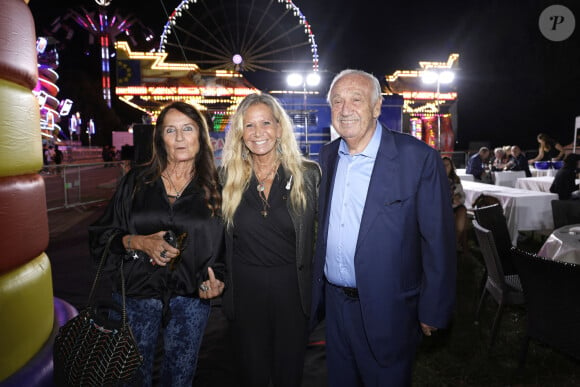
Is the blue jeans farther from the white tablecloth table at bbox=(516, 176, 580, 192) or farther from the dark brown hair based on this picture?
the white tablecloth table at bbox=(516, 176, 580, 192)

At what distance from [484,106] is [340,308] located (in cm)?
2600

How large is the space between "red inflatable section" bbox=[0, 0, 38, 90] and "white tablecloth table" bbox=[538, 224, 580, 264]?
163 inches

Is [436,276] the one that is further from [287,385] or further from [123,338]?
[123,338]

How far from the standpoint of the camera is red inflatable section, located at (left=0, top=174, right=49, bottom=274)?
167 centimetres

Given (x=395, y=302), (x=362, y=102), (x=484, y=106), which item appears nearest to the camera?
(x=395, y=302)

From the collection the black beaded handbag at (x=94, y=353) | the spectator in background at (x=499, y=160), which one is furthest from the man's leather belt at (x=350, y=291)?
the spectator in background at (x=499, y=160)

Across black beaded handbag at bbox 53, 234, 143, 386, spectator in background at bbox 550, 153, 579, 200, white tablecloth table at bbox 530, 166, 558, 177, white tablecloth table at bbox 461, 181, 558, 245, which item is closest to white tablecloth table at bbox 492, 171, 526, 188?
white tablecloth table at bbox 530, 166, 558, 177

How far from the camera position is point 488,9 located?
73.2 feet

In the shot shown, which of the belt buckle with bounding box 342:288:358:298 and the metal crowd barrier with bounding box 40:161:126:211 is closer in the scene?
the belt buckle with bounding box 342:288:358:298

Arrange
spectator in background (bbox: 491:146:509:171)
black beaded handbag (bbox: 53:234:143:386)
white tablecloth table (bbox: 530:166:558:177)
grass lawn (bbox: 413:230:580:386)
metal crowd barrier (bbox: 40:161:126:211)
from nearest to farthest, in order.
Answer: black beaded handbag (bbox: 53:234:143:386)
grass lawn (bbox: 413:230:580:386)
white tablecloth table (bbox: 530:166:558:177)
metal crowd barrier (bbox: 40:161:126:211)
spectator in background (bbox: 491:146:509:171)

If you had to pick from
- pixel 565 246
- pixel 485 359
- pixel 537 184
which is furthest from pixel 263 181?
pixel 537 184

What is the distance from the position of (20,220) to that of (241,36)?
2121 cm

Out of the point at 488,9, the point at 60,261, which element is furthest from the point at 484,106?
the point at 60,261

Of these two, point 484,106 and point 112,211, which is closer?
point 112,211
